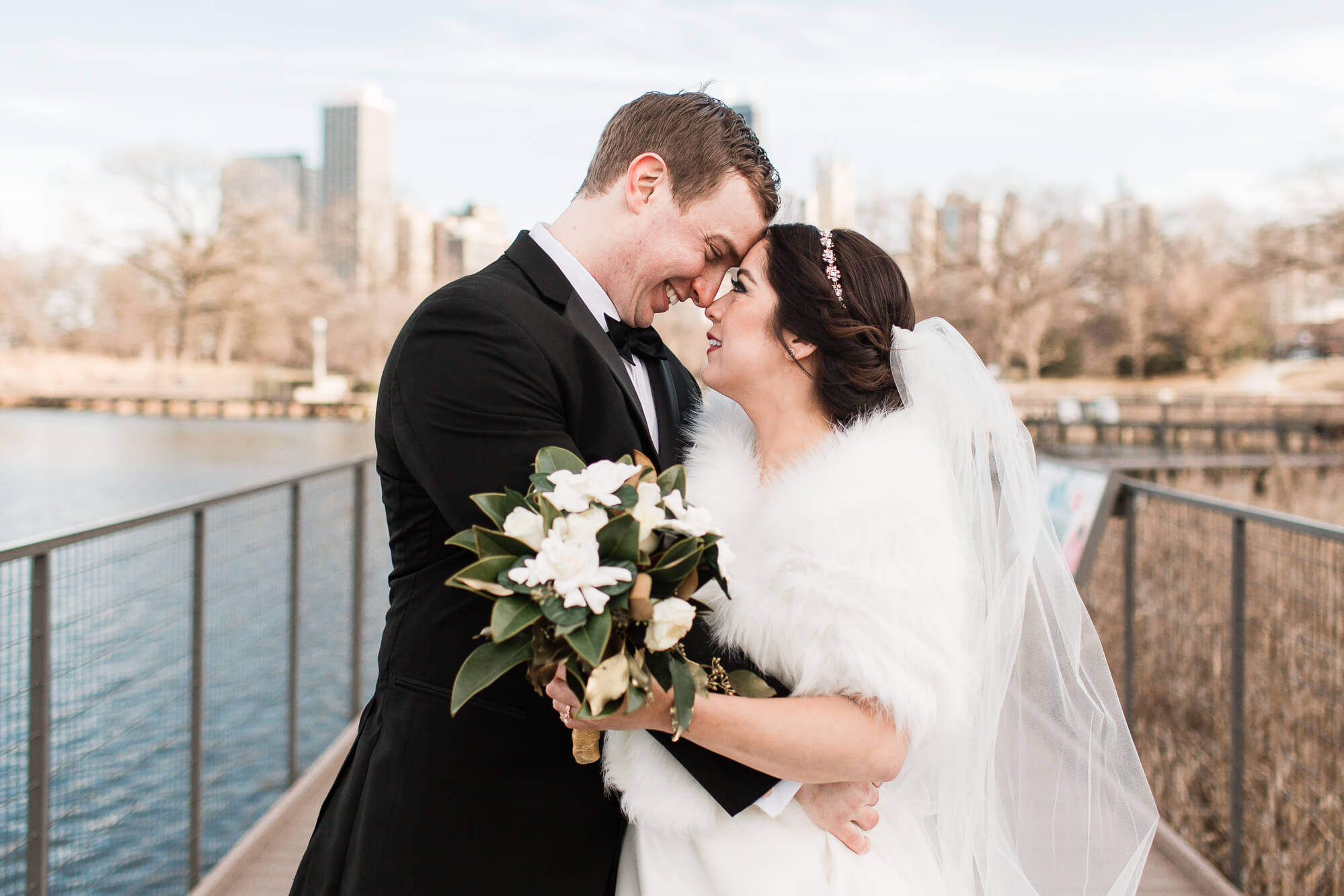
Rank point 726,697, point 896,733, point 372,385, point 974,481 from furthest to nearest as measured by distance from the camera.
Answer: point 372,385 < point 974,481 < point 896,733 < point 726,697

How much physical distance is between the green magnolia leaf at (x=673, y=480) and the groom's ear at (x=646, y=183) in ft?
2.78

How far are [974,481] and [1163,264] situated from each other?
52.1 meters

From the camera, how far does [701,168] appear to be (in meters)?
2.03

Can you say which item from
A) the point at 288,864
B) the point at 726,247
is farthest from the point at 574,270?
the point at 288,864

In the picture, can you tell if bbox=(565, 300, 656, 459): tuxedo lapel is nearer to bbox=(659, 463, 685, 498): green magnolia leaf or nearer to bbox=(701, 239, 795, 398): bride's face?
bbox=(701, 239, 795, 398): bride's face

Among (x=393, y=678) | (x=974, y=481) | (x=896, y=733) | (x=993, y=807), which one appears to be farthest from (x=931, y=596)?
(x=393, y=678)

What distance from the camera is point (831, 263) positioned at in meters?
1.90

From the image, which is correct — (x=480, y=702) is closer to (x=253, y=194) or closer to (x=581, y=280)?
(x=581, y=280)

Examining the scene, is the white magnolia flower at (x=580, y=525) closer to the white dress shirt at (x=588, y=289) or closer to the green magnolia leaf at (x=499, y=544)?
the green magnolia leaf at (x=499, y=544)

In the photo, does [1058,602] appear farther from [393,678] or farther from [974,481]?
[393,678]

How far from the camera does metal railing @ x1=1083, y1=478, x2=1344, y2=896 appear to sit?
3309 mm

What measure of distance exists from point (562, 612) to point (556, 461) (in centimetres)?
25

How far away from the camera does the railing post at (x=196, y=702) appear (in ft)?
10.5

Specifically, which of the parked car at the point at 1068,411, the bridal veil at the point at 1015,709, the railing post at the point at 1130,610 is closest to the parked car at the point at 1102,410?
the parked car at the point at 1068,411
